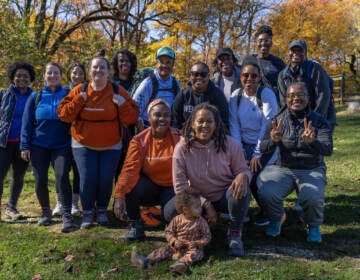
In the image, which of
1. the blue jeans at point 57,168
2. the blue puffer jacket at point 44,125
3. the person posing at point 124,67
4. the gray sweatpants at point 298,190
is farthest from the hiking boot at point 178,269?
the person posing at point 124,67

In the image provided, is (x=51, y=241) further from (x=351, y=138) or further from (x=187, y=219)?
(x=351, y=138)

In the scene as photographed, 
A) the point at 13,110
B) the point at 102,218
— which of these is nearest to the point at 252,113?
the point at 102,218

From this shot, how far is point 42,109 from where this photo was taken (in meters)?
5.16

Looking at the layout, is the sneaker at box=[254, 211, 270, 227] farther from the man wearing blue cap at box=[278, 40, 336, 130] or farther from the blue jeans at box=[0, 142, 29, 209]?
the blue jeans at box=[0, 142, 29, 209]

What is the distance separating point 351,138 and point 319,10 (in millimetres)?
18602

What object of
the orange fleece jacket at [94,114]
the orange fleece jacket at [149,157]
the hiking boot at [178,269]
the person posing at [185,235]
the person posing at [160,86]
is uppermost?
the person posing at [160,86]

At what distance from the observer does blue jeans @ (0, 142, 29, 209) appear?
18.3 feet

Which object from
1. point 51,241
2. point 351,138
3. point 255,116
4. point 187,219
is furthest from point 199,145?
point 351,138

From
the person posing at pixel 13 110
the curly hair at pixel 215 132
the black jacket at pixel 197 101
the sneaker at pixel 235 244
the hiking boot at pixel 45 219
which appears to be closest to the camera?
the sneaker at pixel 235 244

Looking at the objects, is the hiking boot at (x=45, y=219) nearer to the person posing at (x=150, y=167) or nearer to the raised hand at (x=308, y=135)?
the person posing at (x=150, y=167)

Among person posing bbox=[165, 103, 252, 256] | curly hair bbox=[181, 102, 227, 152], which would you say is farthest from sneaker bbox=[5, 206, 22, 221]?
curly hair bbox=[181, 102, 227, 152]

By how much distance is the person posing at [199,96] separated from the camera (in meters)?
4.89

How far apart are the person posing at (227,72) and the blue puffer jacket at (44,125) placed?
2.17 meters

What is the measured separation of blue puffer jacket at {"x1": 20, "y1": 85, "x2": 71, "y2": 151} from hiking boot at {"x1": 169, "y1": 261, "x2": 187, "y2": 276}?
2.35 metres
